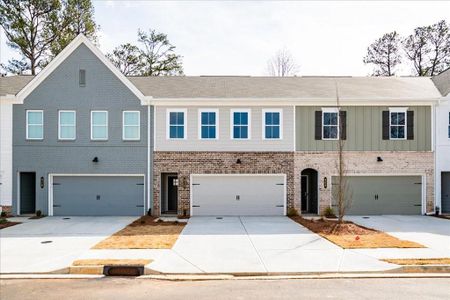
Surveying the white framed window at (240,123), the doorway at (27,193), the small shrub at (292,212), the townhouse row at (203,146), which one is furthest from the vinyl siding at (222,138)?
the doorway at (27,193)

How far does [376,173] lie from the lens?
56.2 feet

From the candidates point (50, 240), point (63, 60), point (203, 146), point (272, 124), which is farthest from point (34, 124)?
point (272, 124)

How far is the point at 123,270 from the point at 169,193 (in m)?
10.6

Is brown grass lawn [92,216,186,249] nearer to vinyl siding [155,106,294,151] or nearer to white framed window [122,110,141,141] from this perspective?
vinyl siding [155,106,294,151]

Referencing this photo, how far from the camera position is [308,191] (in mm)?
18531

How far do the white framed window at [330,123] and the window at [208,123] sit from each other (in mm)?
5404

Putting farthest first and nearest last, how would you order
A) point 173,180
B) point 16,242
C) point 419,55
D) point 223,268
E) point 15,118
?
point 419,55 < point 173,180 < point 15,118 < point 16,242 < point 223,268

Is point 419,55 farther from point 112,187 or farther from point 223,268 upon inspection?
point 223,268

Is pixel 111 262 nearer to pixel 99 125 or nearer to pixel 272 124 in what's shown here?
pixel 99 125

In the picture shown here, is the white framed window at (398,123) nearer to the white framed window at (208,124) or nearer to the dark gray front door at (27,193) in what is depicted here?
the white framed window at (208,124)

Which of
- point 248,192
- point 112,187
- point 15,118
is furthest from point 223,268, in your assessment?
point 15,118

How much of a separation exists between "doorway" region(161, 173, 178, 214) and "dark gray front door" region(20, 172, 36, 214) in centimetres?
661

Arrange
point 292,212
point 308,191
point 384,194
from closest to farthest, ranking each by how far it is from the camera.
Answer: point 292,212, point 384,194, point 308,191

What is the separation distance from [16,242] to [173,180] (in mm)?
8719
